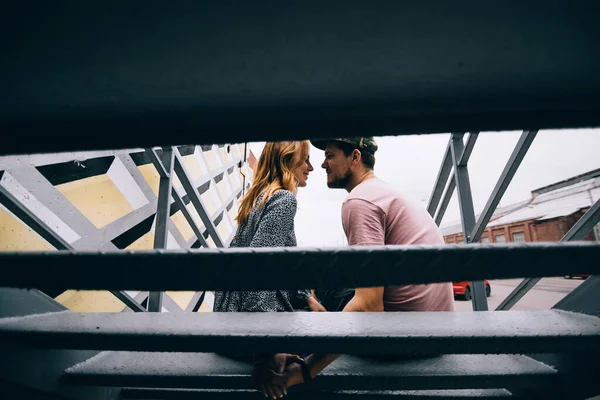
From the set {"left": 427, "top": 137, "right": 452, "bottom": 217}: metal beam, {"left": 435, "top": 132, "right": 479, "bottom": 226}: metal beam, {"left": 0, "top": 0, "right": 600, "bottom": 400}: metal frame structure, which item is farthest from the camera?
{"left": 427, "top": 137, "right": 452, "bottom": 217}: metal beam

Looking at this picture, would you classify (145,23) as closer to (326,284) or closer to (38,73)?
(38,73)

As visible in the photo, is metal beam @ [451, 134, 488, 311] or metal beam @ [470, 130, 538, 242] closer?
metal beam @ [470, 130, 538, 242]

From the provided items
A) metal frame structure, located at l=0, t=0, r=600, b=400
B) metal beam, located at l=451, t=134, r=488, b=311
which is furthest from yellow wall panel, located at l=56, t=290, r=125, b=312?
metal beam, located at l=451, t=134, r=488, b=311

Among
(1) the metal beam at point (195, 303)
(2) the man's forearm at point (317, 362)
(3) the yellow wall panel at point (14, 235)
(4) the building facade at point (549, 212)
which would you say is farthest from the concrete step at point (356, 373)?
(4) the building facade at point (549, 212)

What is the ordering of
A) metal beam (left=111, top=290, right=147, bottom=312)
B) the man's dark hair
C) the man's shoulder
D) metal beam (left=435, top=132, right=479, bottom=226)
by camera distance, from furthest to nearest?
1. metal beam (left=435, top=132, right=479, bottom=226)
2. metal beam (left=111, top=290, right=147, bottom=312)
3. the man's dark hair
4. the man's shoulder

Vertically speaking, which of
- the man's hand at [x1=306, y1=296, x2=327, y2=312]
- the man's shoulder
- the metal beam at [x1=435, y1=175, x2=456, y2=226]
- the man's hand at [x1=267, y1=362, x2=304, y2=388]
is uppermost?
the metal beam at [x1=435, y1=175, x2=456, y2=226]

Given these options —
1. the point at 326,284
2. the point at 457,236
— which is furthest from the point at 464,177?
the point at 457,236

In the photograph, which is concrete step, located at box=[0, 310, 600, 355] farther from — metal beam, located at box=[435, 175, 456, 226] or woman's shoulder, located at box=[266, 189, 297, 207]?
metal beam, located at box=[435, 175, 456, 226]

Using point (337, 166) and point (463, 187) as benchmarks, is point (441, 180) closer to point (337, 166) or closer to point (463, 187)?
point (463, 187)

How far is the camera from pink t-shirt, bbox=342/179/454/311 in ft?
4.36

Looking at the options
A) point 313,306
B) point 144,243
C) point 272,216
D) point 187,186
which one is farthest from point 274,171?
point 144,243

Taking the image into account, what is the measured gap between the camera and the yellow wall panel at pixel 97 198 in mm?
2051

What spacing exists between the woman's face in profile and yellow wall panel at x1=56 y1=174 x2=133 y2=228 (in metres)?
1.48

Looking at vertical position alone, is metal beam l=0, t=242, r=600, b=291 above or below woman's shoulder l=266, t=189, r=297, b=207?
below
